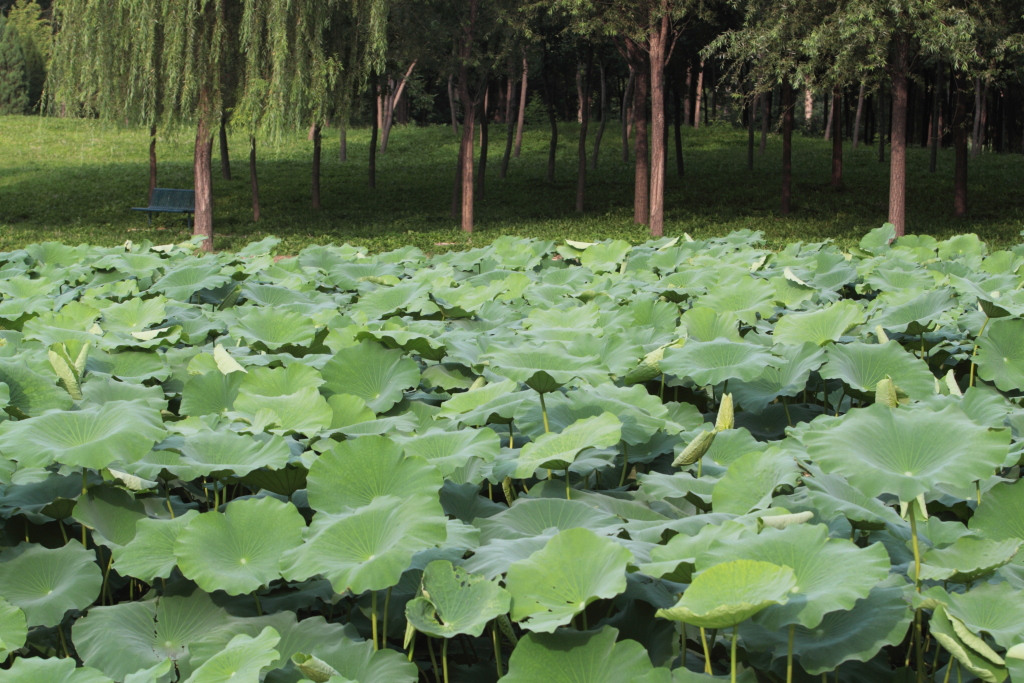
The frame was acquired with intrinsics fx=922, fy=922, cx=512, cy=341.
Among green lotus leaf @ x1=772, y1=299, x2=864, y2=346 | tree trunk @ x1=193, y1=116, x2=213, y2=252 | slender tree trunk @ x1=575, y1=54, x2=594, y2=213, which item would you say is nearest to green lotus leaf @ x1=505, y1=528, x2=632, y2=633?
green lotus leaf @ x1=772, y1=299, x2=864, y2=346

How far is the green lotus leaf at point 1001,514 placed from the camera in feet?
5.08

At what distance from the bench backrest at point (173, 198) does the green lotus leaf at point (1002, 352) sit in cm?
1986

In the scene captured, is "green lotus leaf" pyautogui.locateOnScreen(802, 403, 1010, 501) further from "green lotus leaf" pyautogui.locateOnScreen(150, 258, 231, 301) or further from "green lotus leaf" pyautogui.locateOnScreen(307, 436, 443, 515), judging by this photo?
"green lotus leaf" pyautogui.locateOnScreen(150, 258, 231, 301)

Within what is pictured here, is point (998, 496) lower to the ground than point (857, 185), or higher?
Result: lower

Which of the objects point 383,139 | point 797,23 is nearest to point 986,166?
point 797,23

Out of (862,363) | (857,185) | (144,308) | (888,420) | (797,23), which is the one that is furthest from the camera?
(857,185)

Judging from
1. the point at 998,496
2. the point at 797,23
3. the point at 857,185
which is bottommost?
the point at 998,496

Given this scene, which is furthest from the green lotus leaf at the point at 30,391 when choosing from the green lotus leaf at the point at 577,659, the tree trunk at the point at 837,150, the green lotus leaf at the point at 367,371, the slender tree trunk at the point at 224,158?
the tree trunk at the point at 837,150

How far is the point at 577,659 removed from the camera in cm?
128

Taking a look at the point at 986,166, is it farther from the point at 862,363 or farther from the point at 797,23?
the point at 862,363

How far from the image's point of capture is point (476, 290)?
11.8ft

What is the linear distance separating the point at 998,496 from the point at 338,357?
59.4 inches

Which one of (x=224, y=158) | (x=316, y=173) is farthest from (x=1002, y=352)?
(x=224, y=158)

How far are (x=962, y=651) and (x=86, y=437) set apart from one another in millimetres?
1526
